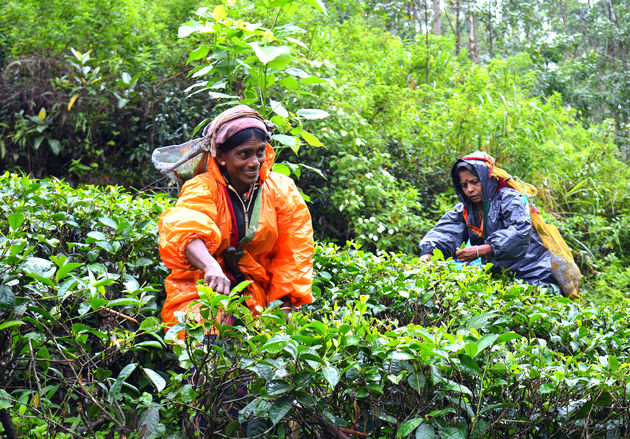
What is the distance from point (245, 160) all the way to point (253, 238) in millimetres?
386

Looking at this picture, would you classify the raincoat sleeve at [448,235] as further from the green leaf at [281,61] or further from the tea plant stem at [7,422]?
the tea plant stem at [7,422]

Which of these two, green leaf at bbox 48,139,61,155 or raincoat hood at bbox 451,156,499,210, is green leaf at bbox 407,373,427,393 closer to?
raincoat hood at bbox 451,156,499,210

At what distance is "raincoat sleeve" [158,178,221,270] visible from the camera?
9.09 ft

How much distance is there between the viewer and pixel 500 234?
5.05 meters

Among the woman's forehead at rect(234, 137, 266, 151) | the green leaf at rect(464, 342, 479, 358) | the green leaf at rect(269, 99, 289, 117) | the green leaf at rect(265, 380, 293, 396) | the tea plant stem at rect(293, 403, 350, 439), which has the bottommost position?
the tea plant stem at rect(293, 403, 350, 439)

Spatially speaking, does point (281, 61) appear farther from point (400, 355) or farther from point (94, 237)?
point (400, 355)

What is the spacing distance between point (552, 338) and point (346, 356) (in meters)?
1.51

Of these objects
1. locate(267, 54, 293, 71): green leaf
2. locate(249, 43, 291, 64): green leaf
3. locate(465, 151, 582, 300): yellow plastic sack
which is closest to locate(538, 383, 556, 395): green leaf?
locate(249, 43, 291, 64): green leaf

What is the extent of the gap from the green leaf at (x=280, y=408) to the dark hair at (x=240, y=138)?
1520 mm

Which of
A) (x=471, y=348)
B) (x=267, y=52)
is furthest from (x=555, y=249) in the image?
(x=471, y=348)

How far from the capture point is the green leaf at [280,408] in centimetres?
182

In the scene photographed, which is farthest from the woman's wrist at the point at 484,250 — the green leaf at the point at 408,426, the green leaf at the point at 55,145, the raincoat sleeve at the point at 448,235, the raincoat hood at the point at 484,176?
the green leaf at the point at 55,145

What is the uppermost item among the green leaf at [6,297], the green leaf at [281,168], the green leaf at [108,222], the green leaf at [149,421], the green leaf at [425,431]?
the green leaf at [6,297]

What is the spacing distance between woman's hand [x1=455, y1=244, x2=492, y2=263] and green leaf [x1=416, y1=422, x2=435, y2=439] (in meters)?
3.34
